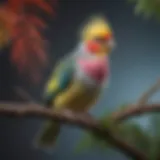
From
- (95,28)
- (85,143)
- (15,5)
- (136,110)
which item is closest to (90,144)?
(85,143)

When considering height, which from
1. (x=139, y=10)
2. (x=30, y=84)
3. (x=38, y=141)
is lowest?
(x=38, y=141)

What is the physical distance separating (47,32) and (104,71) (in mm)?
161

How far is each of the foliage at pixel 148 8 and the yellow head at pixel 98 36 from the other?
0.26ft

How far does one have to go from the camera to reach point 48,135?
0.88m

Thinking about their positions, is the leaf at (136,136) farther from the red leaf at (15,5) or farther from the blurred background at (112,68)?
the red leaf at (15,5)

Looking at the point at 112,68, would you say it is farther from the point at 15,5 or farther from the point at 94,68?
the point at 15,5

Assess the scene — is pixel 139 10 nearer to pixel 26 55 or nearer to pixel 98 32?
pixel 98 32

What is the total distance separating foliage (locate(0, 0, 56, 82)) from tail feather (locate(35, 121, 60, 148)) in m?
0.11

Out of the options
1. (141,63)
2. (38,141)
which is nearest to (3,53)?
(38,141)

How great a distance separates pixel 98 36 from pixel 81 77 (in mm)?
98

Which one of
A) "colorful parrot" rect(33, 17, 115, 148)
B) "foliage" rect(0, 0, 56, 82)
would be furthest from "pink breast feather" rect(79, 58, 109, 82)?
"foliage" rect(0, 0, 56, 82)

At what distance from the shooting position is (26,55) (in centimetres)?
92

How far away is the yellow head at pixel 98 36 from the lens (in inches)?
34.7

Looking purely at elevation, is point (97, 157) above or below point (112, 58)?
below
